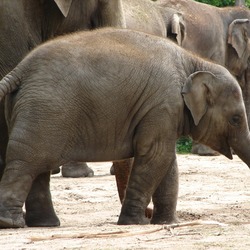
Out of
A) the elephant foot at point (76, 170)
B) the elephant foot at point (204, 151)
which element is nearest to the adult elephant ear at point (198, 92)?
the elephant foot at point (76, 170)

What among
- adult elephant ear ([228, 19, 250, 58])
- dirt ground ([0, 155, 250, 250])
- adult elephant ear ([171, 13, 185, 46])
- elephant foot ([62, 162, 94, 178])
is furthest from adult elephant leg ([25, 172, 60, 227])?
adult elephant ear ([228, 19, 250, 58])

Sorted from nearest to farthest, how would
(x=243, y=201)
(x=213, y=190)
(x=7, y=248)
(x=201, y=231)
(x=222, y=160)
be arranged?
(x=7, y=248) → (x=201, y=231) → (x=243, y=201) → (x=213, y=190) → (x=222, y=160)

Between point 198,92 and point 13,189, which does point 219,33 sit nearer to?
point 198,92

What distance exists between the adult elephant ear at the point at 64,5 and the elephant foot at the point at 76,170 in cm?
455

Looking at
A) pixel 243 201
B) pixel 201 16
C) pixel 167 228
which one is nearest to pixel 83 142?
pixel 167 228

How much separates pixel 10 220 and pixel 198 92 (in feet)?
5.69

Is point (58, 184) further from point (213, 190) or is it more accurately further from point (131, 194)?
point (131, 194)

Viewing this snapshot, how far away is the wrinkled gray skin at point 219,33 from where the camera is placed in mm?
19891

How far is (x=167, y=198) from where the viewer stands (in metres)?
9.45

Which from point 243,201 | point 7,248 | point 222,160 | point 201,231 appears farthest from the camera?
point 222,160

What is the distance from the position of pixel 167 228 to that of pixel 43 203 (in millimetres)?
1409

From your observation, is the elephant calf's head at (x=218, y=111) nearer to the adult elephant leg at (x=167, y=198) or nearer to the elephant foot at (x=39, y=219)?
the adult elephant leg at (x=167, y=198)

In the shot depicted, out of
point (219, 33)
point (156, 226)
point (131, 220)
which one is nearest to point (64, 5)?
point (131, 220)

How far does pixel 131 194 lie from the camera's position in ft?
30.3
